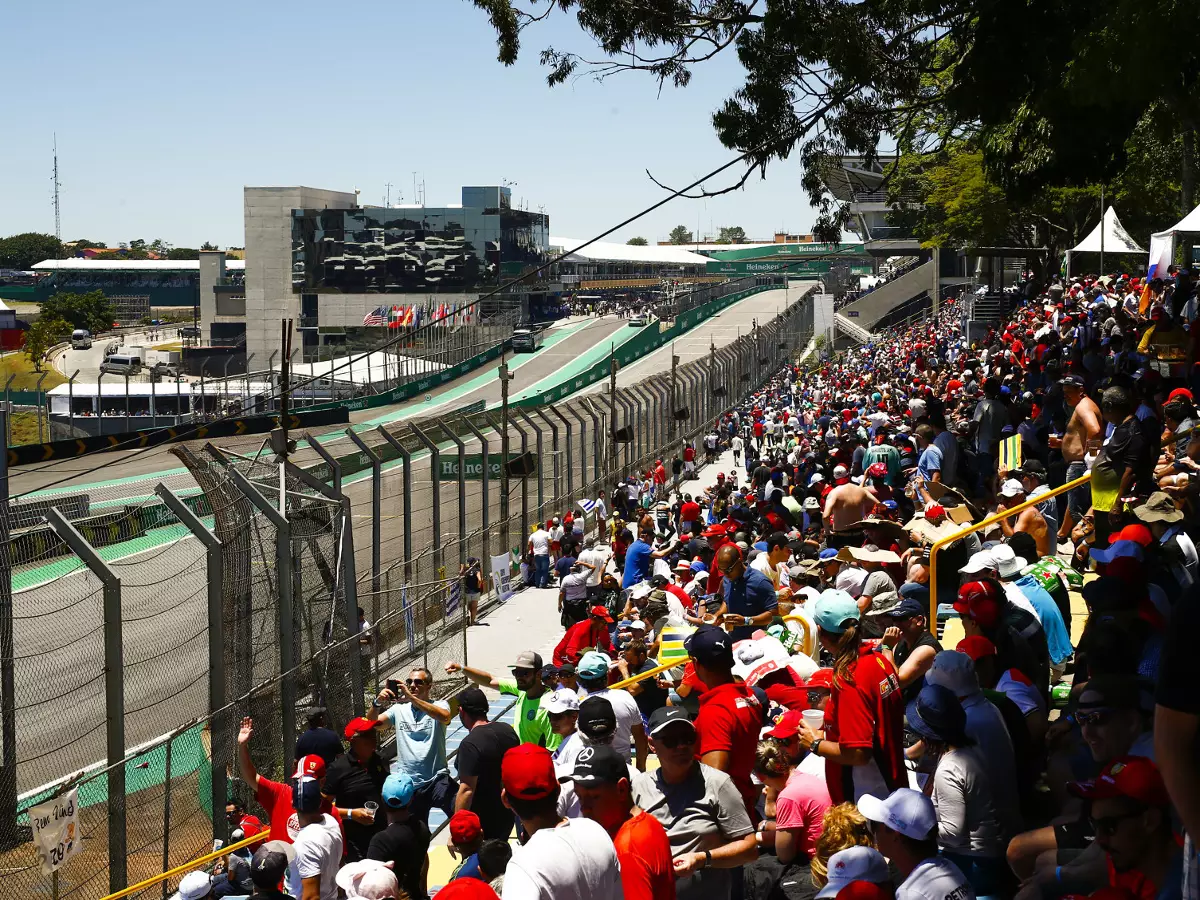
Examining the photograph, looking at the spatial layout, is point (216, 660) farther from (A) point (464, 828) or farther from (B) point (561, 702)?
(A) point (464, 828)

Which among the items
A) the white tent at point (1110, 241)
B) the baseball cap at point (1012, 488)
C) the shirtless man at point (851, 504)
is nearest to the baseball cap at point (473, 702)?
the baseball cap at point (1012, 488)

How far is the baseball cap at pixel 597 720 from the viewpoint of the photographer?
5.04 metres

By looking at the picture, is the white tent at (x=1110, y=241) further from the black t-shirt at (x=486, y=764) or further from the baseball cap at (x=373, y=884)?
the baseball cap at (x=373, y=884)

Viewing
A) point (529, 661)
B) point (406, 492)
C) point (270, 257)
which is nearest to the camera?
point (529, 661)

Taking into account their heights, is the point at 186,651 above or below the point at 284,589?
below

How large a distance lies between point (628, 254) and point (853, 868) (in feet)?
589

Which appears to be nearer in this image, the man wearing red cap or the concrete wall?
the man wearing red cap

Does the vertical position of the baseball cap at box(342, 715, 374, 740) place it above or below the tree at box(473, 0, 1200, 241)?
below

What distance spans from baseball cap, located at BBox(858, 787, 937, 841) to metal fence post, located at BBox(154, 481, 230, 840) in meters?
5.64

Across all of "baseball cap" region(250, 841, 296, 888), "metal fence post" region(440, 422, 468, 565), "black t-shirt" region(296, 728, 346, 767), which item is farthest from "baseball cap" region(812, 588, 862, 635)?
"metal fence post" region(440, 422, 468, 565)

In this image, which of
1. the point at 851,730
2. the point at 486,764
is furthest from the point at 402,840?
the point at 851,730

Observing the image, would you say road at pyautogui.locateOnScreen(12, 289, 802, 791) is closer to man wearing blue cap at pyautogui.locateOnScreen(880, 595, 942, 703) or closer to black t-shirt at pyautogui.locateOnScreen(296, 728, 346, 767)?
black t-shirt at pyautogui.locateOnScreen(296, 728, 346, 767)

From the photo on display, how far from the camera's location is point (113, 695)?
26.6 ft

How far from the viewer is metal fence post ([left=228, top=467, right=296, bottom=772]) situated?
9.74 m
